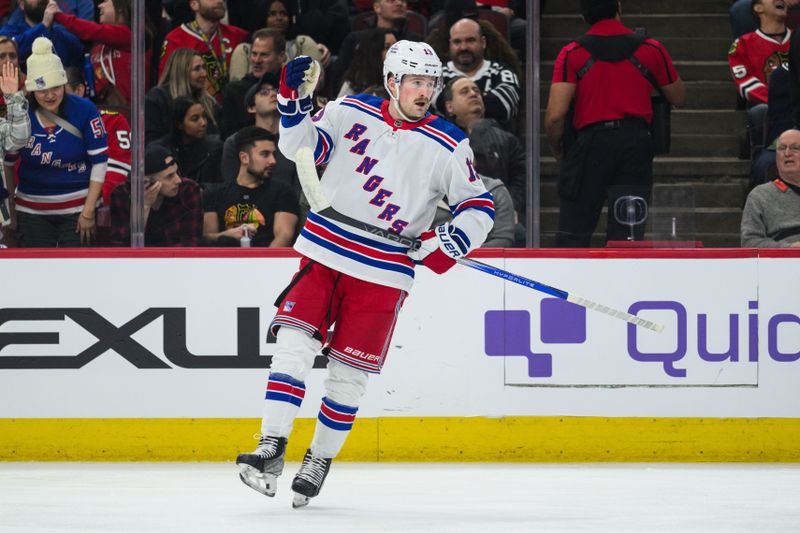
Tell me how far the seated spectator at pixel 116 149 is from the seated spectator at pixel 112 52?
0.07 m

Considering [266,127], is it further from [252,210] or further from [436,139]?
[436,139]

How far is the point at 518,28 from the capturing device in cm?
647

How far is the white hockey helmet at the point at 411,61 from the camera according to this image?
184 inches

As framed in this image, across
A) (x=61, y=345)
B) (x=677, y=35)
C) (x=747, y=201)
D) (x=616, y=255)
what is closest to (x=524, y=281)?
(x=616, y=255)

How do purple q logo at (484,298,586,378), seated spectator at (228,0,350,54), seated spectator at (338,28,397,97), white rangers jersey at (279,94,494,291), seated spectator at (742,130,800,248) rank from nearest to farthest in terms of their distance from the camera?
white rangers jersey at (279,94,494,291)
purple q logo at (484,298,586,378)
seated spectator at (742,130,800,248)
seated spectator at (338,28,397,97)
seated spectator at (228,0,350,54)

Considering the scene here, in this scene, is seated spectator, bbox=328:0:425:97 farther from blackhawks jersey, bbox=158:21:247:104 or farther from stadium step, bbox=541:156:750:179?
stadium step, bbox=541:156:750:179

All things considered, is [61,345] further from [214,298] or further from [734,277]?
[734,277]

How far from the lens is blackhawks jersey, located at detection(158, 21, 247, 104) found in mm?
6680

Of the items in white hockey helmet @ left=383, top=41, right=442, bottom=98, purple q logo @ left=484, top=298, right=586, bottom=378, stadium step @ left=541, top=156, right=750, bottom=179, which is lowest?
purple q logo @ left=484, top=298, right=586, bottom=378

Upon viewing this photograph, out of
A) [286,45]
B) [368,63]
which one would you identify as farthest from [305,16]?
[368,63]

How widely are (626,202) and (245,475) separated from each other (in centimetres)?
247

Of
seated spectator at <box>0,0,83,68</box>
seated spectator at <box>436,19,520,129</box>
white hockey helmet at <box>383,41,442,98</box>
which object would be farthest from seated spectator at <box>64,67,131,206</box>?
white hockey helmet at <box>383,41,442,98</box>

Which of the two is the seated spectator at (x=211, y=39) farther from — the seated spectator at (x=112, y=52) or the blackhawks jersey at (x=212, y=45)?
the seated spectator at (x=112, y=52)

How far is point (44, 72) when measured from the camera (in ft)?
21.1
